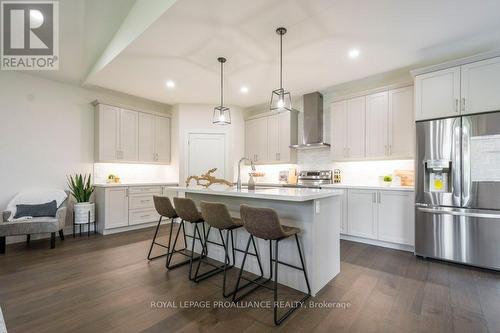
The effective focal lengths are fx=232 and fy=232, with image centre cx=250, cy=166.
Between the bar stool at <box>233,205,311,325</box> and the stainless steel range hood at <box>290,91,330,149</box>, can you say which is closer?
the bar stool at <box>233,205,311,325</box>

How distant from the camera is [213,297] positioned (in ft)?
7.28

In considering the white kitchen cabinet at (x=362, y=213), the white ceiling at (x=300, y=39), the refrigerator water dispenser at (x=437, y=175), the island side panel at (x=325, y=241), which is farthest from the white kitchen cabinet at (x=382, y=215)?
the white ceiling at (x=300, y=39)

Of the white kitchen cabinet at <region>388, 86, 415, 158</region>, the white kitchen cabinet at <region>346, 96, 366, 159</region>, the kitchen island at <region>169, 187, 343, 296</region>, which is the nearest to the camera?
the kitchen island at <region>169, 187, 343, 296</region>

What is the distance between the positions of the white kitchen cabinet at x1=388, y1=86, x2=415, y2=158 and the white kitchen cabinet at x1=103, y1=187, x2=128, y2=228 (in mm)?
5030

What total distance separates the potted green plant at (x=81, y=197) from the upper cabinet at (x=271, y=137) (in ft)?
11.6

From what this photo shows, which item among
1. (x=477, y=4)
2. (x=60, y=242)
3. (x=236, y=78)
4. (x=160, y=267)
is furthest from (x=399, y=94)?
(x=60, y=242)

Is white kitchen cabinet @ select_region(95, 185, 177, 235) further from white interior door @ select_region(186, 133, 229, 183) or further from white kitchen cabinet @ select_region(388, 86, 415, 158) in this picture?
white kitchen cabinet @ select_region(388, 86, 415, 158)

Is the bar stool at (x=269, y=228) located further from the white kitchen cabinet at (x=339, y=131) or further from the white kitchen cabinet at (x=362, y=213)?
the white kitchen cabinet at (x=339, y=131)

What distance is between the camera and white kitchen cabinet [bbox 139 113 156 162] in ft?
17.5

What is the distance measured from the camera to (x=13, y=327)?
5.87 ft

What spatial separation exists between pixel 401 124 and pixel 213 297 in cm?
380

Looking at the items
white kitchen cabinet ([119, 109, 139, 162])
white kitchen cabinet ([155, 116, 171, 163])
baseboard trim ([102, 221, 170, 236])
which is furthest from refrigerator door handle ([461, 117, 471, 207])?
white kitchen cabinet ([119, 109, 139, 162])

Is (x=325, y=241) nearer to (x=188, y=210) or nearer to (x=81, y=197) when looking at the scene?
(x=188, y=210)

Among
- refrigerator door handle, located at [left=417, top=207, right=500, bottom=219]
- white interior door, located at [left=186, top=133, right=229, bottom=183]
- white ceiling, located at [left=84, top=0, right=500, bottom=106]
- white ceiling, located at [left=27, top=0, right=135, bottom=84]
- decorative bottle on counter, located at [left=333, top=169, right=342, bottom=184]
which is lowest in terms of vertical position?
refrigerator door handle, located at [left=417, top=207, right=500, bottom=219]
